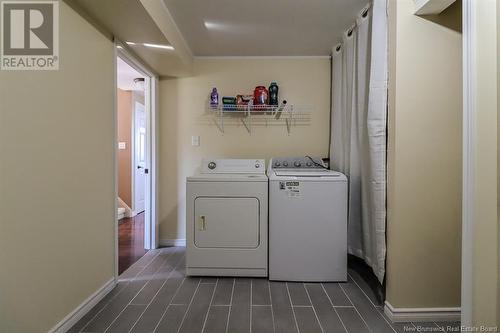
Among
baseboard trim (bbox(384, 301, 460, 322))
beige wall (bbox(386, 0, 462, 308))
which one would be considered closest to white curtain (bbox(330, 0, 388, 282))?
beige wall (bbox(386, 0, 462, 308))

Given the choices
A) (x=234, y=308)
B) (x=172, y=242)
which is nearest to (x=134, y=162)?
(x=172, y=242)

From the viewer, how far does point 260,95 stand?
2627 millimetres

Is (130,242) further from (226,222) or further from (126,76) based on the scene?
(126,76)

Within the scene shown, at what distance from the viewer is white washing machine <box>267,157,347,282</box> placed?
1998 millimetres

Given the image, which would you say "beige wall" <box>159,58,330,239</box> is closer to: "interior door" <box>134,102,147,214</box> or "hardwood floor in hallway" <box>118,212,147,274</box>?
"hardwood floor in hallway" <box>118,212,147,274</box>

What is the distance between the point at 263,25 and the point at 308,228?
5.74ft

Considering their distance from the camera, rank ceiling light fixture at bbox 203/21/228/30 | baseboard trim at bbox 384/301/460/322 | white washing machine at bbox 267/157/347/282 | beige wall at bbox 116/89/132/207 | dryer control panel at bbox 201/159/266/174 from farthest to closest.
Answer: beige wall at bbox 116/89/132/207, dryer control panel at bbox 201/159/266/174, ceiling light fixture at bbox 203/21/228/30, white washing machine at bbox 267/157/347/282, baseboard trim at bbox 384/301/460/322

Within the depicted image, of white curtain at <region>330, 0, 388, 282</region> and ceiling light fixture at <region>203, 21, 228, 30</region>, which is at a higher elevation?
ceiling light fixture at <region>203, 21, 228, 30</region>

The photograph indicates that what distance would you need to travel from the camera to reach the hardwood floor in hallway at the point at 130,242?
2.46 meters

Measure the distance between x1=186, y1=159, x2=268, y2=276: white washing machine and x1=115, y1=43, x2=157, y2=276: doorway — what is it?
887mm

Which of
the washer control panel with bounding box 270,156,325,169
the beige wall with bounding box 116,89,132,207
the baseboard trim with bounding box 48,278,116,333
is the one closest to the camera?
the baseboard trim with bounding box 48,278,116,333

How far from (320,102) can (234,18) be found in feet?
4.17

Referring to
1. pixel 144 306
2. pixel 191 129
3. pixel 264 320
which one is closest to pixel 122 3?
pixel 191 129

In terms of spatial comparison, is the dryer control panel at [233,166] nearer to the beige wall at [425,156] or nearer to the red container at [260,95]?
the red container at [260,95]
